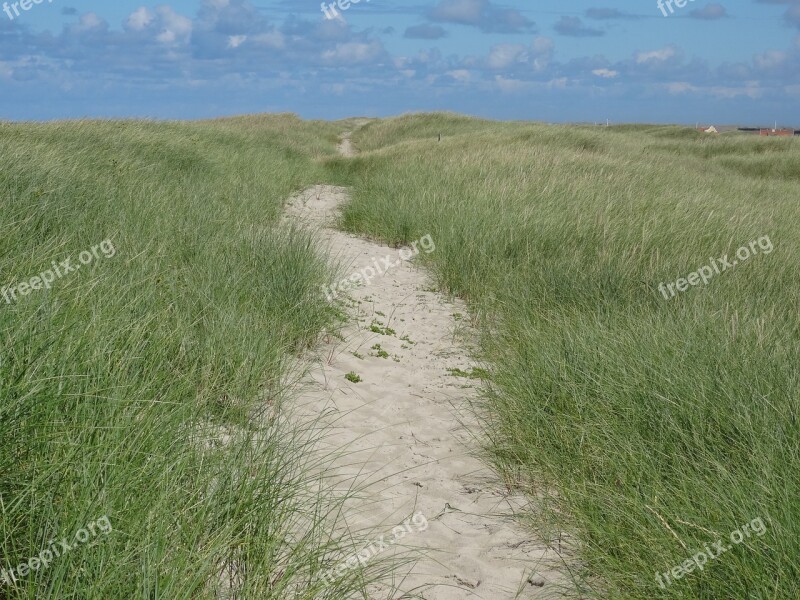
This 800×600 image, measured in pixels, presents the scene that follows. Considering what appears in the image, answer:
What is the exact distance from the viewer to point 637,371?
3.50 metres

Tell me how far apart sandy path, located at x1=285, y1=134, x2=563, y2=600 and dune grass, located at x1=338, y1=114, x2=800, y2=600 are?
0.69ft

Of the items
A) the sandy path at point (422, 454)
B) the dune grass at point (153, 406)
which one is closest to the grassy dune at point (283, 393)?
the dune grass at point (153, 406)

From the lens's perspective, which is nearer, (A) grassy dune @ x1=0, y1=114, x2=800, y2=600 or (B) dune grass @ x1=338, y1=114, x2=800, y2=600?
(A) grassy dune @ x1=0, y1=114, x2=800, y2=600

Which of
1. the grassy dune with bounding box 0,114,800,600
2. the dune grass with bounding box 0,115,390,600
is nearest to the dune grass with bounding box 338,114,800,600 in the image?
the grassy dune with bounding box 0,114,800,600

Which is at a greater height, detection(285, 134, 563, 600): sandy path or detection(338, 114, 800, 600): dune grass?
detection(338, 114, 800, 600): dune grass

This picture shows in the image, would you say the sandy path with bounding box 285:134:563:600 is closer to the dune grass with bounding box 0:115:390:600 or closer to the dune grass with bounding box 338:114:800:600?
the dune grass with bounding box 338:114:800:600

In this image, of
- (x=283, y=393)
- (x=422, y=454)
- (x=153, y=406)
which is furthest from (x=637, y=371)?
(x=153, y=406)

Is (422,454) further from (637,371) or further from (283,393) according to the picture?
(637,371)

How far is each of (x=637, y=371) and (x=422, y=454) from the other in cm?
130

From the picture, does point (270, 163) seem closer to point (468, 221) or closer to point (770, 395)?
point (468, 221)

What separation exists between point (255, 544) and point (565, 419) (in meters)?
1.88

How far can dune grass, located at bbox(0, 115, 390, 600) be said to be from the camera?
Result: 204 cm

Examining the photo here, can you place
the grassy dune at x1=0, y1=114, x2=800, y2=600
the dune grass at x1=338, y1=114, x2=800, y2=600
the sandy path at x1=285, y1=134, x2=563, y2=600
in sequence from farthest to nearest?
the sandy path at x1=285, y1=134, x2=563, y2=600 < the dune grass at x1=338, y1=114, x2=800, y2=600 < the grassy dune at x1=0, y1=114, x2=800, y2=600

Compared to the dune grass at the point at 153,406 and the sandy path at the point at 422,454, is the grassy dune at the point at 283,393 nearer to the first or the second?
the dune grass at the point at 153,406
